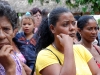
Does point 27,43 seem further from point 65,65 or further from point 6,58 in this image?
point 6,58

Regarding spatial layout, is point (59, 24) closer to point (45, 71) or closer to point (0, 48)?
point (45, 71)

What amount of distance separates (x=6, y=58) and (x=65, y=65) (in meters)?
0.73

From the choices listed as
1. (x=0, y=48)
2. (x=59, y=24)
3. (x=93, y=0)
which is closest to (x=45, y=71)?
(x=59, y=24)

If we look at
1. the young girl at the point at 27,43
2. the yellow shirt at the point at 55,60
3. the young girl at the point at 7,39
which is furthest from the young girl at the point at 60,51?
the young girl at the point at 7,39

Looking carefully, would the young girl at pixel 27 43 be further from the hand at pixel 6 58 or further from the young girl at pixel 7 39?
the hand at pixel 6 58

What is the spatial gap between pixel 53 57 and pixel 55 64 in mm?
92

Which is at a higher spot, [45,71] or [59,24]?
[59,24]

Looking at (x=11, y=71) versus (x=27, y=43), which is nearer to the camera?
(x=11, y=71)

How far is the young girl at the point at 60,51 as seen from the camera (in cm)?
286

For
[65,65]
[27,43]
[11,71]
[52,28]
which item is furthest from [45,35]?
[11,71]

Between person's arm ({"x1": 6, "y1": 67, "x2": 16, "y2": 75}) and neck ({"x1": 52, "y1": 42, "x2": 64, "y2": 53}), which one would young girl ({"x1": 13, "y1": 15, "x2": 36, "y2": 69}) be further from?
person's arm ({"x1": 6, "y1": 67, "x2": 16, "y2": 75})

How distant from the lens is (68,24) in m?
3.04

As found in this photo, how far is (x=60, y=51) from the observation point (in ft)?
10.2

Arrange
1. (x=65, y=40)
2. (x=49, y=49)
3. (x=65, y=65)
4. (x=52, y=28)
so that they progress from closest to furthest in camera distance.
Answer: (x=65, y=65) < (x=65, y=40) < (x=49, y=49) < (x=52, y=28)
